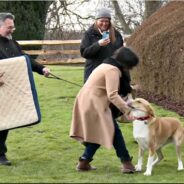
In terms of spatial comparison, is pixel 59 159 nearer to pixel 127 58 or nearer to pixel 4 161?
pixel 4 161

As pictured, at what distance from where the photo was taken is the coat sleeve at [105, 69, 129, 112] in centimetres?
626

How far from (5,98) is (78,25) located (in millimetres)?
24868

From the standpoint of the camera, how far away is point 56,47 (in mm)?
31656

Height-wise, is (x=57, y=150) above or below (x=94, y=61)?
below

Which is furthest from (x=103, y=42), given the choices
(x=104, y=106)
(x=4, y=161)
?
(x=4, y=161)

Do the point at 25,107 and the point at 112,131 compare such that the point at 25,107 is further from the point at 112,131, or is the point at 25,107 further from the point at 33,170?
the point at 112,131

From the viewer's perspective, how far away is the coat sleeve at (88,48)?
7.47 meters

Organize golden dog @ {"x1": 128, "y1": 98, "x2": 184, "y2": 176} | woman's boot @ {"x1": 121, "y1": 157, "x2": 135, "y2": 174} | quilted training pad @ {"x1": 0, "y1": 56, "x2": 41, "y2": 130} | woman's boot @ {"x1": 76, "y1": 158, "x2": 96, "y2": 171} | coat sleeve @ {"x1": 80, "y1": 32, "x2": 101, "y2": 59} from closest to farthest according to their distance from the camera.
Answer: golden dog @ {"x1": 128, "y1": 98, "x2": 184, "y2": 176}
woman's boot @ {"x1": 121, "y1": 157, "x2": 135, "y2": 174}
woman's boot @ {"x1": 76, "y1": 158, "x2": 96, "y2": 171}
quilted training pad @ {"x1": 0, "y1": 56, "x2": 41, "y2": 130}
coat sleeve @ {"x1": 80, "y1": 32, "x2": 101, "y2": 59}

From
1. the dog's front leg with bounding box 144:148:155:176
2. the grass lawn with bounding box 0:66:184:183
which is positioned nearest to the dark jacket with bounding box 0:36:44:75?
the grass lawn with bounding box 0:66:184:183

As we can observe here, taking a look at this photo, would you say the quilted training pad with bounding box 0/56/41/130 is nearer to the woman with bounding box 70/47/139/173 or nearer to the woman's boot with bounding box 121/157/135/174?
the woman with bounding box 70/47/139/173

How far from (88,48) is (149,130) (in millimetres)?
1595

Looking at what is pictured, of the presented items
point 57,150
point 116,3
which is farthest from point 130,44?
point 116,3

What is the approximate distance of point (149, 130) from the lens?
6.64m

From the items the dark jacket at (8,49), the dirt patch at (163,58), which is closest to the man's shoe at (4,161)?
the dark jacket at (8,49)
